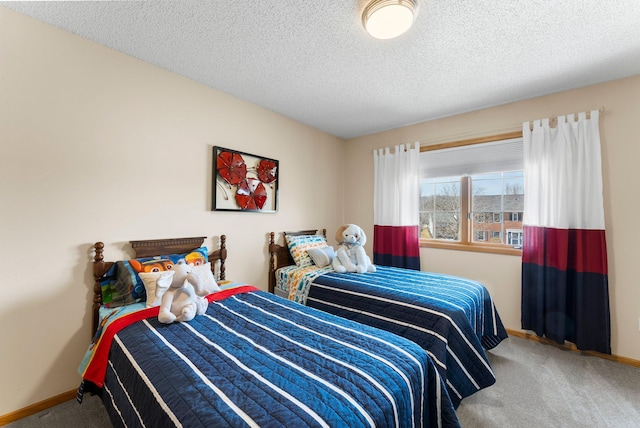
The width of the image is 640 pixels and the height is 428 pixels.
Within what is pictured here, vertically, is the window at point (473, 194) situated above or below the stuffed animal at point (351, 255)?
above

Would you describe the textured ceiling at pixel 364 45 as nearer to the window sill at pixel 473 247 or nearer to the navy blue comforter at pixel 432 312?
the window sill at pixel 473 247

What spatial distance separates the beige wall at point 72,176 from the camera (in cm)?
170

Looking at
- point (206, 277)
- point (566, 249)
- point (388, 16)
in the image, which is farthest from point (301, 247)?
point (566, 249)

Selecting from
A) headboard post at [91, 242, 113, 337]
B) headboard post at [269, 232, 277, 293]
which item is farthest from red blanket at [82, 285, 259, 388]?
headboard post at [269, 232, 277, 293]

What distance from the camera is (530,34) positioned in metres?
1.85

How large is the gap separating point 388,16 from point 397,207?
2421 millimetres

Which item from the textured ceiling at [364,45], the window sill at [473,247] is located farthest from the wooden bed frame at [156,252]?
the window sill at [473,247]

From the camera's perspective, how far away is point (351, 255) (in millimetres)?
3041

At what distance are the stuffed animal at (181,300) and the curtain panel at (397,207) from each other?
8.51 ft

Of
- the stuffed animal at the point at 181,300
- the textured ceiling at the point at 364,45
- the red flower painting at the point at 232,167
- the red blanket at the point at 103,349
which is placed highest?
the textured ceiling at the point at 364,45

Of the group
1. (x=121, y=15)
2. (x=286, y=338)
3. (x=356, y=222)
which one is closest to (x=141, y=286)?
(x=286, y=338)

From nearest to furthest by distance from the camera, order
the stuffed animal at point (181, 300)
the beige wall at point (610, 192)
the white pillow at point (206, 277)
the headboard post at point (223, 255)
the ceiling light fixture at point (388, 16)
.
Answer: the ceiling light fixture at point (388, 16) < the stuffed animal at point (181, 300) < the white pillow at point (206, 277) < the beige wall at point (610, 192) < the headboard post at point (223, 255)

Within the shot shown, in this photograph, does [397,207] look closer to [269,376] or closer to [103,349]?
[269,376]

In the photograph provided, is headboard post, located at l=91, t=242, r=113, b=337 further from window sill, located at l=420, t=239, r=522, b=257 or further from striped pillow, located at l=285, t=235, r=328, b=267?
window sill, located at l=420, t=239, r=522, b=257
